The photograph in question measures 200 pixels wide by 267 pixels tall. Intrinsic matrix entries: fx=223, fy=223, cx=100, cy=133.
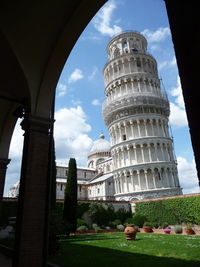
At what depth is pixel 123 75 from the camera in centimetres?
4134

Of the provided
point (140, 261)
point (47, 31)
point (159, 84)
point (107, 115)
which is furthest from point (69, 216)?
point (159, 84)

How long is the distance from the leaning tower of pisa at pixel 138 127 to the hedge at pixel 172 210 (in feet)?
22.9

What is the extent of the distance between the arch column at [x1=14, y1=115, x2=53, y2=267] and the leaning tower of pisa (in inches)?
1241

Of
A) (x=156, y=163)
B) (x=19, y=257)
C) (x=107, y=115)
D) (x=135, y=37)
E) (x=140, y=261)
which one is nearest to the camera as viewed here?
(x=19, y=257)

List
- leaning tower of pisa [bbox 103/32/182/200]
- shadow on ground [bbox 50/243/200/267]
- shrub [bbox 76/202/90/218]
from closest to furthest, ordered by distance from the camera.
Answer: shadow on ground [bbox 50/243/200/267], shrub [bbox 76/202/90/218], leaning tower of pisa [bbox 103/32/182/200]

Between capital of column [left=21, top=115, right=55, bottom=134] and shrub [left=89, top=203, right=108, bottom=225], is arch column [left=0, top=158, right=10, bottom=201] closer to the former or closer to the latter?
capital of column [left=21, top=115, right=55, bottom=134]

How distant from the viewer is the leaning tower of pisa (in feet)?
118

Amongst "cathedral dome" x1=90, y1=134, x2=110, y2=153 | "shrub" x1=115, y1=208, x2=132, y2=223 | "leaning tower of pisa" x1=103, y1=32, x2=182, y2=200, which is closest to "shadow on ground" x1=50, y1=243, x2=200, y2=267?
"shrub" x1=115, y1=208, x2=132, y2=223

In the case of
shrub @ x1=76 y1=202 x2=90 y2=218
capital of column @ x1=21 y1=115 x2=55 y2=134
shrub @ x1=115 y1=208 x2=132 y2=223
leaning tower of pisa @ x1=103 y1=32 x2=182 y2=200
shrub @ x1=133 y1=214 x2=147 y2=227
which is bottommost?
shrub @ x1=133 y1=214 x2=147 y2=227

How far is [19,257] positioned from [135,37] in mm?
47620

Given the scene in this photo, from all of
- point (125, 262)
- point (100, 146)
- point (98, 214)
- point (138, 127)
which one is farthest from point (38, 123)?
point (100, 146)

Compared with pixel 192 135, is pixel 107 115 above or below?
above

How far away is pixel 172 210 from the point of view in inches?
973

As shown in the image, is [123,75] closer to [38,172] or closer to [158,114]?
[158,114]
